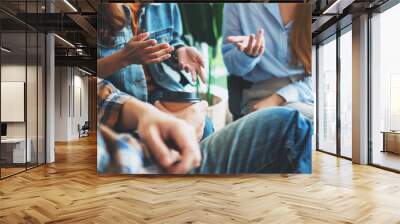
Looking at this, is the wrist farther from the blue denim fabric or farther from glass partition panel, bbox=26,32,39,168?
glass partition panel, bbox=26,32,39,168

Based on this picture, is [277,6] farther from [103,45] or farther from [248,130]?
[103,45]

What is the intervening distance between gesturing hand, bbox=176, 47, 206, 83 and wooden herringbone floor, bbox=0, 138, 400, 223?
5.82 feet

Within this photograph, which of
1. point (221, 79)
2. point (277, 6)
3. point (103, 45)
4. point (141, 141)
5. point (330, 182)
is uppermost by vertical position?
point (277, 6)

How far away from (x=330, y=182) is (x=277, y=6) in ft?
9.78

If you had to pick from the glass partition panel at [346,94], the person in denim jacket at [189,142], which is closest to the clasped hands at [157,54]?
the person in denim jacket at [189,142]

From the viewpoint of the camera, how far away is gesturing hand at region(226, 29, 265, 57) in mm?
6484

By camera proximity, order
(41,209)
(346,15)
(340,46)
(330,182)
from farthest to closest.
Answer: (340,46), (346,15), (330,182), (41,209)

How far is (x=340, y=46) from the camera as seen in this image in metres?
9.70

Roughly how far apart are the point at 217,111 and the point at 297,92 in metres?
→ 1.36

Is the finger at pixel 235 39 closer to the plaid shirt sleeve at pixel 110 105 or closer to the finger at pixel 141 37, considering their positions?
the finger at pixel 141 37

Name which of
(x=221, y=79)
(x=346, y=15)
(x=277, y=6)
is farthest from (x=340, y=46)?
(x=221, y=79)

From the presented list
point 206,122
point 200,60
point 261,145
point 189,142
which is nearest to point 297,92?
point 261,145

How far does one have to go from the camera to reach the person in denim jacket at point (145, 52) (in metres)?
6.39

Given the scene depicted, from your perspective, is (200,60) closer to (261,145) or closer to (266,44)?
(266,44)
